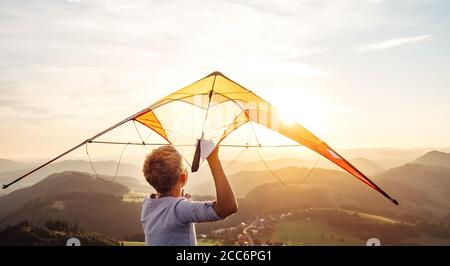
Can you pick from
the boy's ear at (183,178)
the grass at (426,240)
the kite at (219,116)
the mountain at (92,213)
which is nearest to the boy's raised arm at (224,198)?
the boy's ear at (183,178)

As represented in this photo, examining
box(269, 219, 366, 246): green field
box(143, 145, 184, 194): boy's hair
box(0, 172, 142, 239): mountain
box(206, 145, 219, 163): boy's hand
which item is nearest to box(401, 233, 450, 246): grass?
box(269, 219, 366, 246): green field

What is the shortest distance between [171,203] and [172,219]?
140 millimetres

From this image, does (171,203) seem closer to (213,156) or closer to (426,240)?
(213,156)

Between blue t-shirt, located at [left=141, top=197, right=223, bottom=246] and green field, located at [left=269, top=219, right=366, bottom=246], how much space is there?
111m

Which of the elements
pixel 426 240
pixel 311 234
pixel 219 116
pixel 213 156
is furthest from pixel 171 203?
pixel 426 240

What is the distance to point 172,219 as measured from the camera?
11.0 ft

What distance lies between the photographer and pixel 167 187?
3.46 meters

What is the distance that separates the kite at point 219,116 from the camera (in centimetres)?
653

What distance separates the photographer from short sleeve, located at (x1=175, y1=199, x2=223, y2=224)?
10.3 feet

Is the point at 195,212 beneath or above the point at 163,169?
beneath

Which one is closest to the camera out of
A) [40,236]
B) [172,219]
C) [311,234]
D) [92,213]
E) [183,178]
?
[172,219]

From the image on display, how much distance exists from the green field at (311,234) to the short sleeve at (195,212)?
111 meters
